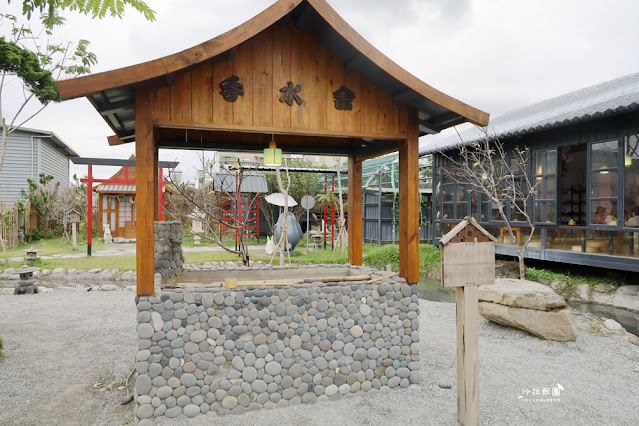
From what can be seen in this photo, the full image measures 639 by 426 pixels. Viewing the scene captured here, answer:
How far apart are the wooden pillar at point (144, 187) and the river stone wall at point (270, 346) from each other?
22 centimetres

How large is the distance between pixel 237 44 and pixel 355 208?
2834mm

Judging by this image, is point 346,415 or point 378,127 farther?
point 378,127

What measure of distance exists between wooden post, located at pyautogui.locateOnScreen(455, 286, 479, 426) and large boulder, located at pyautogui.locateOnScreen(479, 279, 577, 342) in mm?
2903

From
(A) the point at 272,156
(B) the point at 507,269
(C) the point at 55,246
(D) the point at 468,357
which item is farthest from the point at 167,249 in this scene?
(C) the point at 55,246

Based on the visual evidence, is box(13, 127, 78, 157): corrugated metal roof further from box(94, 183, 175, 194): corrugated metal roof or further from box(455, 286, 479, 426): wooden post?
box(455, 286, 479, 426): wooden post

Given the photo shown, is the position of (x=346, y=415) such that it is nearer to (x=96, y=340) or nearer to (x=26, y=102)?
(x=96, y=340)

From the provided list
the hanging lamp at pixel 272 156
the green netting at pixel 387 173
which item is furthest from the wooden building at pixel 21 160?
the hanging lamp at pixel 272 156

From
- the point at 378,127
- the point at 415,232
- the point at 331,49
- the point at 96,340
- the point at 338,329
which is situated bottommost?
the point at 96,340

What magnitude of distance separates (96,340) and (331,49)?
517 cm

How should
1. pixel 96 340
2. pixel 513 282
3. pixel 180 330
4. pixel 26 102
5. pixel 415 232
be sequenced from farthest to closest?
pixel 26 102 → pixel 513 282 → pixel 96 340 → pixel 415 232 → pixel 180 330

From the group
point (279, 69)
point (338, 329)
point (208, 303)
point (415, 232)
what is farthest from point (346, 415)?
point (279, 69)

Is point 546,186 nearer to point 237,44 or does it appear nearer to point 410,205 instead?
point 410,205

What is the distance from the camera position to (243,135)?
5039mm

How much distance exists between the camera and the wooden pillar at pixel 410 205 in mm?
4164
